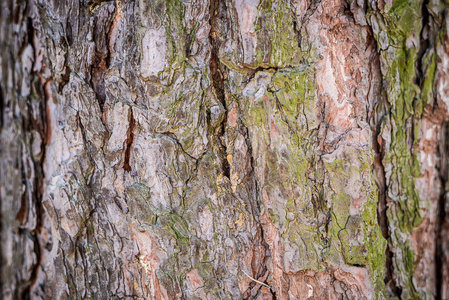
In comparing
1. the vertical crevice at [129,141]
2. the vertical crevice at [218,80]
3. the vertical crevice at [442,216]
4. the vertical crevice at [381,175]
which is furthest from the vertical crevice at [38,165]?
the vertical crevice at [442,216]

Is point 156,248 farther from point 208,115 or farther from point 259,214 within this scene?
point 208,115

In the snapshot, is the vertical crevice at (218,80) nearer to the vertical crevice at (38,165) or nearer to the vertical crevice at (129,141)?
the vertical crevice at (129,141)

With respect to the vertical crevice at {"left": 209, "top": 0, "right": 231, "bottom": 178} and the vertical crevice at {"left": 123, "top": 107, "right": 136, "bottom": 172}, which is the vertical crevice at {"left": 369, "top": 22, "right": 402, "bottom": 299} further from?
the vertical crevice at {"left": 123, "top": 107, "right": 136, "bottom": 172}

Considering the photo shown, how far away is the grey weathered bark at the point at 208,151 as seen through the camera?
0.91 meters

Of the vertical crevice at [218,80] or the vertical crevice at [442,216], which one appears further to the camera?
the vertical crevice at [218,80]

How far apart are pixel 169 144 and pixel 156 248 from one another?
1.07 ft

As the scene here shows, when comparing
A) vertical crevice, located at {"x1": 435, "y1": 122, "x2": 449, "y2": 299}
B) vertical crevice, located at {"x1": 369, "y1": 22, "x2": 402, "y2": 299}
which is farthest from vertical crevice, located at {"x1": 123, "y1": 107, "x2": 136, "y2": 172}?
vertical crevice, located at {"x1": 435, "y1": 122, "x2": 449, "y2": 299}

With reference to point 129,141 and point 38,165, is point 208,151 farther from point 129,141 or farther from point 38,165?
point 38,165

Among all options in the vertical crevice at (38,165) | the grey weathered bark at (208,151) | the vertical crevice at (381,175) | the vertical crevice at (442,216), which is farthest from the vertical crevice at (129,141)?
the vertical crevice at (442,216)

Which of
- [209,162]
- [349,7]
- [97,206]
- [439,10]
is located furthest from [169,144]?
[439,10]

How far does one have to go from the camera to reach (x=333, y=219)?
3.12 ft

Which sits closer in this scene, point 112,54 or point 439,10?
point 439,10

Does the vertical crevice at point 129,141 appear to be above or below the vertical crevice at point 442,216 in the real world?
above

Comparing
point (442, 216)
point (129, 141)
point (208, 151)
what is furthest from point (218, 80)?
point (442, 216)
